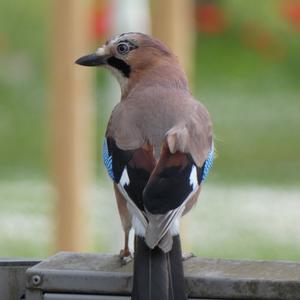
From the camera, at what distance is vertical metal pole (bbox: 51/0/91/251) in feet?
26.4

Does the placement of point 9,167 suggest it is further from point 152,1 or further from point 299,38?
point 152,1

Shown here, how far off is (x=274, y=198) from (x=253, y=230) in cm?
155

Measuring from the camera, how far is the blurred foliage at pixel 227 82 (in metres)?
17.1

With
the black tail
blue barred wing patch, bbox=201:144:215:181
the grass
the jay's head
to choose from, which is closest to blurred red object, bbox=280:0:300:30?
the grass

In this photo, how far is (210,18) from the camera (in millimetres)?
20250

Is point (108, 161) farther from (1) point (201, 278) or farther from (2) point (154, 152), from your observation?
(1) point (201, 278)

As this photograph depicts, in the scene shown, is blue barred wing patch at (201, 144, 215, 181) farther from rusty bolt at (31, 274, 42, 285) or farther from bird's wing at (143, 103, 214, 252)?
rusty bolt at (31, 274, 42, 285)

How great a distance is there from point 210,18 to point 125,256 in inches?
608

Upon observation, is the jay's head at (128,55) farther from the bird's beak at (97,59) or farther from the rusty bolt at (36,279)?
the rusty bolt at (36,279)

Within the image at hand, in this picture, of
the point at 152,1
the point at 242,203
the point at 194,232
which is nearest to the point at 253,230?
the point at 194,232

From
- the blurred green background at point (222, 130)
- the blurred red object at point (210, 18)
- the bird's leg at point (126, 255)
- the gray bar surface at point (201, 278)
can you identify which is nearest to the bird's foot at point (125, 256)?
the bird's leg at point (126, 255)

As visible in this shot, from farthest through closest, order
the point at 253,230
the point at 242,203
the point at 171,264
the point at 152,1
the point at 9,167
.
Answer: the point at 9,167 → the point at 242,203 → the point at 253,230 → the point at 152,1 → the point at 171,264

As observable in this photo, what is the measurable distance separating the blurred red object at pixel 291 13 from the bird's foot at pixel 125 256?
14.5 m

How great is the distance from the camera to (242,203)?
1352cm
